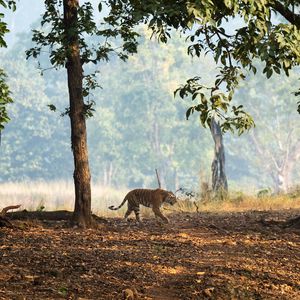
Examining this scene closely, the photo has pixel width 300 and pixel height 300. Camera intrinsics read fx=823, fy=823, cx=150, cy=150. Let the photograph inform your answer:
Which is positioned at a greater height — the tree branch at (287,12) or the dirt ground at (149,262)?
the tree branch at (287,12)

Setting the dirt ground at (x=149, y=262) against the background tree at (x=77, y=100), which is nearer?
the dirt ground at (x=149, y=262)

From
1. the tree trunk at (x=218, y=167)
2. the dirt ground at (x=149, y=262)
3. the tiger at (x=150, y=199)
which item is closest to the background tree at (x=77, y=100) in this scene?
the dirt ground at (x=149, y=262)

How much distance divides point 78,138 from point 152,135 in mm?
49079

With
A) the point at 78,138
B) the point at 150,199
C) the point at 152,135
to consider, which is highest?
the point at 152,135

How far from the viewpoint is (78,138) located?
40.1ft

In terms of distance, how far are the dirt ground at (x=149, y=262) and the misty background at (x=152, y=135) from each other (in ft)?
150

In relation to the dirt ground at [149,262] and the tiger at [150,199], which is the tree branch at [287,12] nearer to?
the dirt ground at [149,262]

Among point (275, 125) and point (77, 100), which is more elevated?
point (275, 125)

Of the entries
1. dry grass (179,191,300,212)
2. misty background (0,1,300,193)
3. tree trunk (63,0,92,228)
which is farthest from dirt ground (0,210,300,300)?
misty background (0,1,300,193)

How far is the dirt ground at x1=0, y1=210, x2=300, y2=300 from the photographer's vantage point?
25.1 feet

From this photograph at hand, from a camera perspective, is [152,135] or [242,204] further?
[152,135]

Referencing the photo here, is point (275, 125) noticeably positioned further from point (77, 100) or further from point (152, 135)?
point (77, 100)

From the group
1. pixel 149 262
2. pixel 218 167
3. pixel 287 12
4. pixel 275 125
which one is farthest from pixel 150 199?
pixel 275 125

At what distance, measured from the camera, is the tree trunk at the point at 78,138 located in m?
12.2
